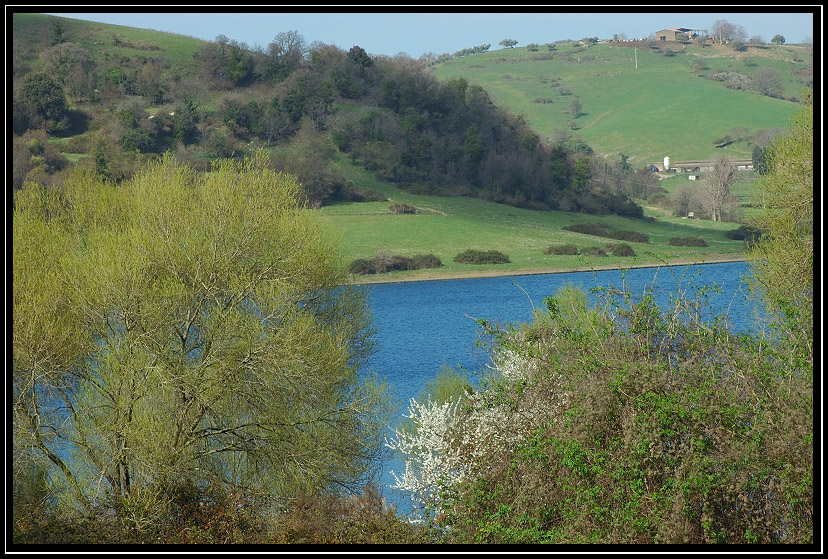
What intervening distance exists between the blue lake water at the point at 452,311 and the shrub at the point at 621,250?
3637mm

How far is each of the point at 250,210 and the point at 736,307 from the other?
2715 centimetres

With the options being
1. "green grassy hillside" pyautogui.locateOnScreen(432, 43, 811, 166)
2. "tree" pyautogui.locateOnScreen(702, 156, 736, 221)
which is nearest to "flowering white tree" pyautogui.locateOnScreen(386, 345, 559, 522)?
"tree" pyautogui.locateOnScreen(702, 156, 736, 221)

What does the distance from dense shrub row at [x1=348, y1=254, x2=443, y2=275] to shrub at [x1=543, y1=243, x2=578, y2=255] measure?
10164 millimetres

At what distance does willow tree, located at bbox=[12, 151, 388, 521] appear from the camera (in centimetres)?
1536

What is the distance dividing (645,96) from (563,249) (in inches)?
3795

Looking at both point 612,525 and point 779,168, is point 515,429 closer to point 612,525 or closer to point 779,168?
point 612,525

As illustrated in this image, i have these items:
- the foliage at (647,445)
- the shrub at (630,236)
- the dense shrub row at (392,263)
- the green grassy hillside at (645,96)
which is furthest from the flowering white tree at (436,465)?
the green grassy hillside at (645,96)

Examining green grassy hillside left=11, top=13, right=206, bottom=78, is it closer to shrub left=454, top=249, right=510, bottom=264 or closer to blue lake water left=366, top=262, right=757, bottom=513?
shrub left=454, top=249, right=510, bottom=264

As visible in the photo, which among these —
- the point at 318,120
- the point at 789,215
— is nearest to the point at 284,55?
the point at 318,120

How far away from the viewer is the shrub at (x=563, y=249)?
76250mm

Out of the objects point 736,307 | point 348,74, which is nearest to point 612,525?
point 736,307

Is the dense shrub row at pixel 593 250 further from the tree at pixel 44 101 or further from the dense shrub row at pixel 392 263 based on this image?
the tree at pixel 44 101
